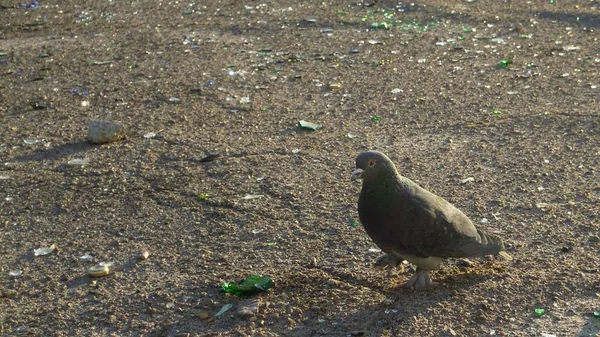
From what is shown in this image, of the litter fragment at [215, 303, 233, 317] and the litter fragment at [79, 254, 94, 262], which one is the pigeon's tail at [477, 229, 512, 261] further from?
the litter fragment at [79, 254, 94, 262]

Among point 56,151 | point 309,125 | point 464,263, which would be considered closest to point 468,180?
point 464,263

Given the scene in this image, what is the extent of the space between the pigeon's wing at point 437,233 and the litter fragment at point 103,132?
305cm

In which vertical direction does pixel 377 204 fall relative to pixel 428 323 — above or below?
above

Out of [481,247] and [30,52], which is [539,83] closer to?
[481,247]

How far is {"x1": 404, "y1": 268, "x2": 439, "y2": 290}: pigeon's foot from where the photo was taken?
438 cm

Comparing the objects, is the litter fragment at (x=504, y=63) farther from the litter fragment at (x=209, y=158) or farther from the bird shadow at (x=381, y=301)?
the bird shadow at (x=381, y=301)

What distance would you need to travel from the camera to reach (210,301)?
4.42 m

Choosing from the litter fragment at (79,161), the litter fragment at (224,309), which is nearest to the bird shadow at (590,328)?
the litter fragment at (224,309)

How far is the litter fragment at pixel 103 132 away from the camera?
261 inches

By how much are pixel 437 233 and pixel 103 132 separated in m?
3.25

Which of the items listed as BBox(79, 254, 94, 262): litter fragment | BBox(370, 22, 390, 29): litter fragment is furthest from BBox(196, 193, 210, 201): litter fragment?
BBox(370, 22, 390, 29): litter fragment

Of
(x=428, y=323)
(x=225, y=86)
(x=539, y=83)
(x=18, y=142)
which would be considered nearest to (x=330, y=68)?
(x=225, y=86)

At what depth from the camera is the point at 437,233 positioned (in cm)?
425

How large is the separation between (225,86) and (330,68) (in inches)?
41.7
